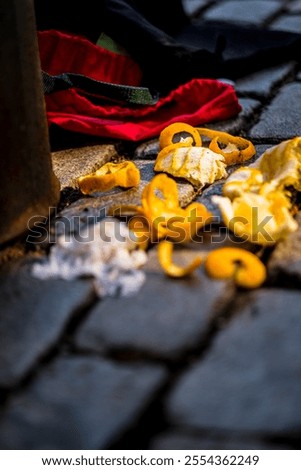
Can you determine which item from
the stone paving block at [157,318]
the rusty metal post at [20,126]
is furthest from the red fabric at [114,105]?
the stone paving block at [157,318]

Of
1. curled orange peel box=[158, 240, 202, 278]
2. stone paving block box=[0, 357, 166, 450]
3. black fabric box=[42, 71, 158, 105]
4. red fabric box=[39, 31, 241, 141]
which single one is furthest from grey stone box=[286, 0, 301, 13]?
stone paving block box=[0, 357, 166, 450]

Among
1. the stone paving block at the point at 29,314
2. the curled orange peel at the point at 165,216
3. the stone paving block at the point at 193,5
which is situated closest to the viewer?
the stone paving block at the point at 29,314

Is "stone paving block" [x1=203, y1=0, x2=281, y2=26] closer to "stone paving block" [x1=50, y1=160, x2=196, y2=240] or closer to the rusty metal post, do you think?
"stone paving block" [x1=50, y1=160, x2=196, y2=240]

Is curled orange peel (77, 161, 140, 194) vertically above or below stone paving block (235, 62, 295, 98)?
above

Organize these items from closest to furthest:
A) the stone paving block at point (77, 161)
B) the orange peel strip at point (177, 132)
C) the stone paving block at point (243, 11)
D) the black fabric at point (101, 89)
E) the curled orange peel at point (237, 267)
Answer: the curled orange peel at point (237, 267), the stone paving block at point (77, 161), the orange peel strip at point (177, 132), the black fabric at point (101, 89), the stone paving block at point (243, 11)

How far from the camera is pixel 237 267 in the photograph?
173 centimetres

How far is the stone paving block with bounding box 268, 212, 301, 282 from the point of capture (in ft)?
5.58

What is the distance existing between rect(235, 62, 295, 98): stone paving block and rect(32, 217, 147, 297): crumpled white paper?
1354mm

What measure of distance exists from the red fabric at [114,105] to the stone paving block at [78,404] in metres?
1.25

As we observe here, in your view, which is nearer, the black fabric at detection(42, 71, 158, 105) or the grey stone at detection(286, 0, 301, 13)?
the black fabric at detection(42, 71, 158, 105)

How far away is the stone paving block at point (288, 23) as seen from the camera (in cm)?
388

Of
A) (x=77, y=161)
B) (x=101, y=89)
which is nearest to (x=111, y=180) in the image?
(x=77, y=161)

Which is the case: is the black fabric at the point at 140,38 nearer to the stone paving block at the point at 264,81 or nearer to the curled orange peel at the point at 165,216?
the stone paving block at the point at 264,81
